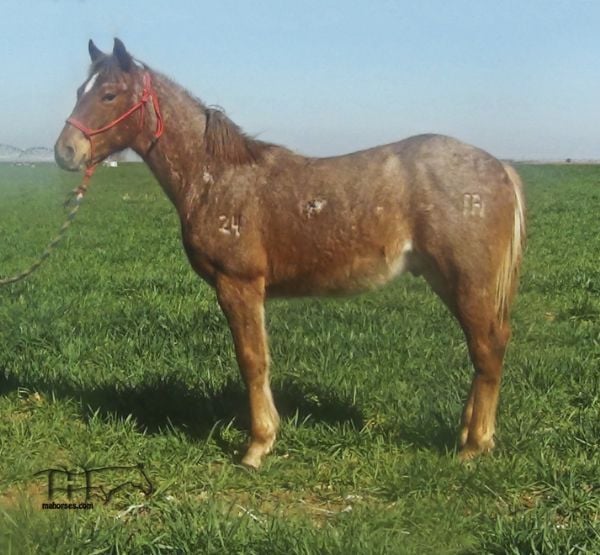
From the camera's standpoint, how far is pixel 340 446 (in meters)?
4.72

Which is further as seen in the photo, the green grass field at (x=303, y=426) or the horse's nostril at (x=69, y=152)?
the horse's nostril at (x=69, y=152)

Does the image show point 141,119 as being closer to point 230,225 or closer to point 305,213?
point 230,225

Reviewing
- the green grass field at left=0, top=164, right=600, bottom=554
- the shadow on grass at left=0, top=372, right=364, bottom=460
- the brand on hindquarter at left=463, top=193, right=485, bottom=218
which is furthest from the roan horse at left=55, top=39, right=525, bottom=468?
the shadow on grass at left=0, top=372, right=364, bottom=460

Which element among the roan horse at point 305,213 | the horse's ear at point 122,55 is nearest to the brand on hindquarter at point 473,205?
the roan horse at point 305,213

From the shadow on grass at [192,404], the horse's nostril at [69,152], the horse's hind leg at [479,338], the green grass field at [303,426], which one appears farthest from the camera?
the shadow on grass at [192,404]

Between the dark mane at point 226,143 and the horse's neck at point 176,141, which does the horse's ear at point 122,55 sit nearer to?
the horse's neck at point 176,141

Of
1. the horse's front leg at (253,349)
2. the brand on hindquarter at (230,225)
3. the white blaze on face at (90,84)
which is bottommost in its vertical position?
the horse's front leg at (253,349)

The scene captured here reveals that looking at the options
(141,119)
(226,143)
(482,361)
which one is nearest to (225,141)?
(226,143)

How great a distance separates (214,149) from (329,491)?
1976mm

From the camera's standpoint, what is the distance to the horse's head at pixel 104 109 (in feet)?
14.5

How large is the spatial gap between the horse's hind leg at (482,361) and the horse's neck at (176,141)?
5.50 feet

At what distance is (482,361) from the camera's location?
460 cm

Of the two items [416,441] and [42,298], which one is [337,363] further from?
[42,298]

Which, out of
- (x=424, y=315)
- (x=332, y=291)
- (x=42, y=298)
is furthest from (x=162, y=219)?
(x=332, y=291)
